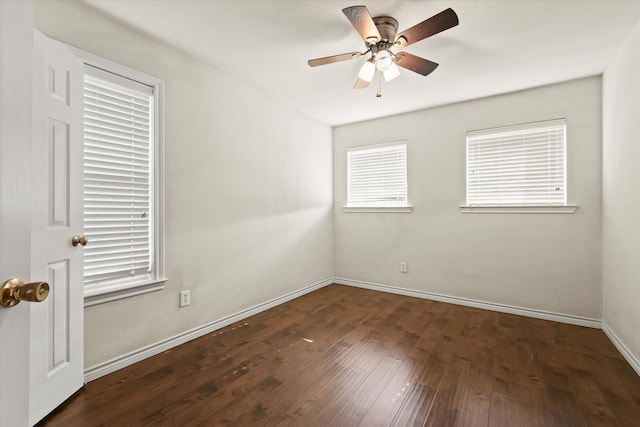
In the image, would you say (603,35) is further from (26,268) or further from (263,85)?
(26,268)

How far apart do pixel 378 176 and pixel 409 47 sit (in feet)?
6.48

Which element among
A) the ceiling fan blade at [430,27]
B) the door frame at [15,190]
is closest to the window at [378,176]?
the ceiling fan blade at [430,27]

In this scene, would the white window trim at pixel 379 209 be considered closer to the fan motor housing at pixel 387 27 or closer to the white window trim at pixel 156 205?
the fan motor housing at pixel 387 27

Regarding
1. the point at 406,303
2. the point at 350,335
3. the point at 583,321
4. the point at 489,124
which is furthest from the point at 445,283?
the point at 489,124

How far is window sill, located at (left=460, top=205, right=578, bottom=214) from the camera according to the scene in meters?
2.99

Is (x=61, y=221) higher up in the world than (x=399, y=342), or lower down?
higher up

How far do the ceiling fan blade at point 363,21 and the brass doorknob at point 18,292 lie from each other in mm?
1818

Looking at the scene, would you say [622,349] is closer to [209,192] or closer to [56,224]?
[209,192]

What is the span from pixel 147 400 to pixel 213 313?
1024mm

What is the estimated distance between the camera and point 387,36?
2.12 metres

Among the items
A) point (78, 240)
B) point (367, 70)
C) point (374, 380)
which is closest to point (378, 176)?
point (367, 70)

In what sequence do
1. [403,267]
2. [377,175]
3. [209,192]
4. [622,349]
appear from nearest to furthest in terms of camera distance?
[622,349], [209,192], [403,267], [377,175]

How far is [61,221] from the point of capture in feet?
5.64

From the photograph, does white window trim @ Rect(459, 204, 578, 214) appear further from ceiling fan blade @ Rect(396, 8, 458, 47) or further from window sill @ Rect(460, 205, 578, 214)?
ceiling fan blade @ Rect(396, 8, 458, 47)
